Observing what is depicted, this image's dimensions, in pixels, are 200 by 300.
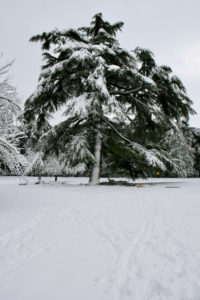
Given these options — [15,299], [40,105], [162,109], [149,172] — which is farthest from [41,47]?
[15,299]

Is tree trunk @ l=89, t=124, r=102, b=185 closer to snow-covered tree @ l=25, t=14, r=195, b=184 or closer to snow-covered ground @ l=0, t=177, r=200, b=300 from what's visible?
snow-covered tree @ l=25, t=14, r=195, b=184

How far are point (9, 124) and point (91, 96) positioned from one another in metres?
5.91

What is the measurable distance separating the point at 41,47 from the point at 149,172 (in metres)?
10.2

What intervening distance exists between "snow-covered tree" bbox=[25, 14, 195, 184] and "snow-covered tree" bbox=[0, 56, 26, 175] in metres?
4.70

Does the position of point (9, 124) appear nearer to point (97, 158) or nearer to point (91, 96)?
point (91, 96)

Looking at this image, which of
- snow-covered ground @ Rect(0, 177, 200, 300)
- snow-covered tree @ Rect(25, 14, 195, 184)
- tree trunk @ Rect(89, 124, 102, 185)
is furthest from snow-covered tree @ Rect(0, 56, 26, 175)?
tree trunk @ Rect(89, 124, 102, 185)

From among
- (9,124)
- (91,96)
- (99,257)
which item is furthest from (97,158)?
(99,257)

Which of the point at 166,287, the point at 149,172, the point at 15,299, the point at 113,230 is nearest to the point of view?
the point at 15,299

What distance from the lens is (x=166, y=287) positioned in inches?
78.6

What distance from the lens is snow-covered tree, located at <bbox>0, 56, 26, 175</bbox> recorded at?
5.22 metres

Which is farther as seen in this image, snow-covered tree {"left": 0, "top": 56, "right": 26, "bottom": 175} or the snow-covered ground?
snow-covered tree {"left": 0, "top": 56, "right": 26, "bottom": 175}

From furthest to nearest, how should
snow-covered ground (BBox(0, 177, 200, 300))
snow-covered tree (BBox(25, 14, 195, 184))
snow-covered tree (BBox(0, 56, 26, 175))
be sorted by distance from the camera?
snow-covered tree (BBox(25, 14, 195, 184))
snow-covered tree (BBox(0, 56, 26, 175))
snow-covered ground (BBox(0, 177, 200, 300))

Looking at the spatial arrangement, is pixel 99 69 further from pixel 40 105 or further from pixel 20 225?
pixel 20 225

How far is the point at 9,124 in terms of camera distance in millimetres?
5703
